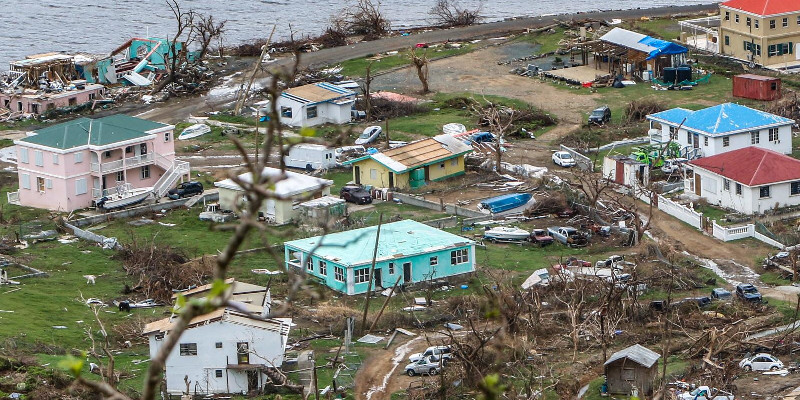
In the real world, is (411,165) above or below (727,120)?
below

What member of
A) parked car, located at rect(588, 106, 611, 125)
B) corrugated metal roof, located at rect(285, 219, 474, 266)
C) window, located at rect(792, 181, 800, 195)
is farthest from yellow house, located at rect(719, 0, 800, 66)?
corrugated metal roof, located at rect(285, 219, 474, 266)

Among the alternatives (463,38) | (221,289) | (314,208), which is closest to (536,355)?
(314,208)

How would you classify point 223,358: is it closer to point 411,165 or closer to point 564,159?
point 411,165

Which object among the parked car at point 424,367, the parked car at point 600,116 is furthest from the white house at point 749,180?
the parked car at point 424,367

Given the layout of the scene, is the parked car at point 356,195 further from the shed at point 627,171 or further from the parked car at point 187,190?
the shed at point 627,171

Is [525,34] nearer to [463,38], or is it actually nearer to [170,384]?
[463,38]

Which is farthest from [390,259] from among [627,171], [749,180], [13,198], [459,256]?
[13,198]
